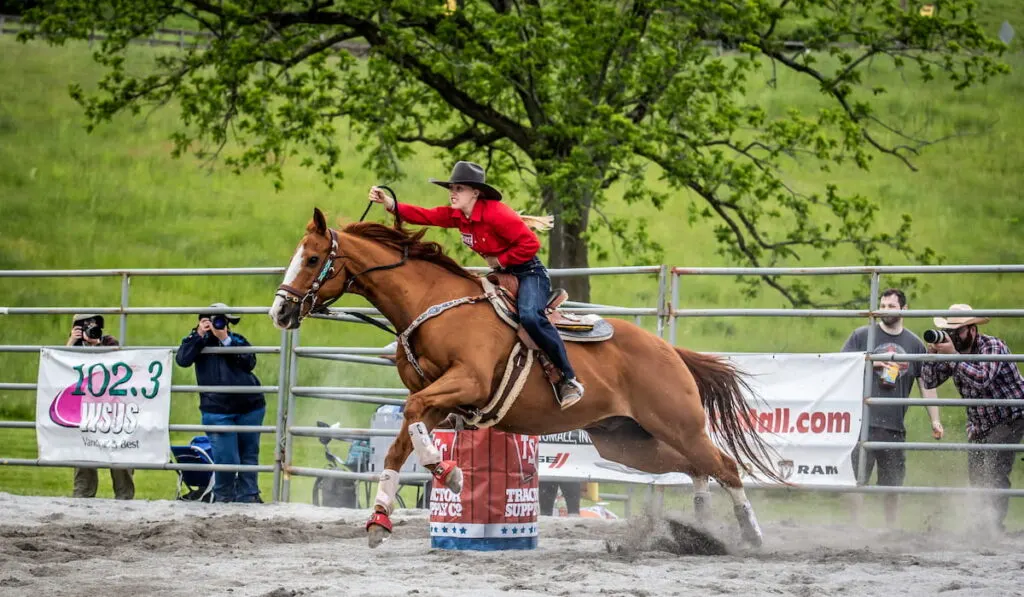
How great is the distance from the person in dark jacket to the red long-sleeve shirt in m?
3.72

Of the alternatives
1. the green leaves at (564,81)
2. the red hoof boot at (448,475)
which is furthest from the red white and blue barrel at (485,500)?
the green leaves at (564,81)

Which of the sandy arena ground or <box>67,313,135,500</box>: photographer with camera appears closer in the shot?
the sandy arena ground

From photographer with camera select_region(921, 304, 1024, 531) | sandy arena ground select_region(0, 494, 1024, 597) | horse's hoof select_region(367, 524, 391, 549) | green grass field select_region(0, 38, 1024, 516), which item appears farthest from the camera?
green grass field select_region(0, 38, 1024, 516)

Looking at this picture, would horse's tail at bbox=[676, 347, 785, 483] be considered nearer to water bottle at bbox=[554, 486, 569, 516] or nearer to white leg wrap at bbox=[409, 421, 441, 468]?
white leg wrap at bbox=[409, 421, 441, 468]

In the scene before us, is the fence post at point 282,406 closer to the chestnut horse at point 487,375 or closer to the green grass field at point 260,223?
the chestnut horse at point 487,375

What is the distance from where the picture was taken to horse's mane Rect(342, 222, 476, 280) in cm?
759

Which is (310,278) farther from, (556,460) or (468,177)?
(556,460)

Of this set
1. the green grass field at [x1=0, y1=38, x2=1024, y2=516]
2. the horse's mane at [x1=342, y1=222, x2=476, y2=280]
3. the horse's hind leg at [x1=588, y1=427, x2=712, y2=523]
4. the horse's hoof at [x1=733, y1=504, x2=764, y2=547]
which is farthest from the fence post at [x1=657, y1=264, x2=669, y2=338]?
the green grass field at [x1=0, y1=38, x2=1024, y2=516]

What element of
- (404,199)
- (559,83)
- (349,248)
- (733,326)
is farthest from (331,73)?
(404,199)

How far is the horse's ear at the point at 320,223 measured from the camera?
23.5 ft

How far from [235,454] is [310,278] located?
3.89 m

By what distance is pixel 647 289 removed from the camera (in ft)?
92.1

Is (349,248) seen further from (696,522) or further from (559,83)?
(559,83)

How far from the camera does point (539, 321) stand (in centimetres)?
730
